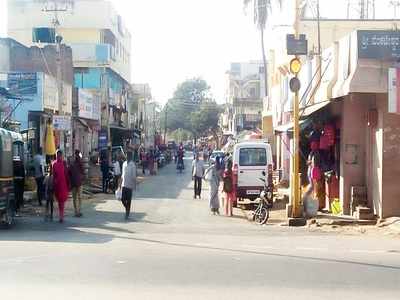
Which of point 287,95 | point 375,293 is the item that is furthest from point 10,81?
point 375,293

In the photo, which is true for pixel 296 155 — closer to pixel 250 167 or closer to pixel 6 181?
pixel 250 167

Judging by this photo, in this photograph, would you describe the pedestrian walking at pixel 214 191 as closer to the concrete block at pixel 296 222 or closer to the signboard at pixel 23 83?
the concrete block at pixel 296 222

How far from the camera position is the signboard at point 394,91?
16.3 m

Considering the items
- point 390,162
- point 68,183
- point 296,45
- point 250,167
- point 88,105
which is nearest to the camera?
point 390,162

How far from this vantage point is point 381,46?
54.8ft

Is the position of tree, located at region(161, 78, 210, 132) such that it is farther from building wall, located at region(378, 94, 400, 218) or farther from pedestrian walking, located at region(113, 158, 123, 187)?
building wall, located at region(378, 94, 400, 218)

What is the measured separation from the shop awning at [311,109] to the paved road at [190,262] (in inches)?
187

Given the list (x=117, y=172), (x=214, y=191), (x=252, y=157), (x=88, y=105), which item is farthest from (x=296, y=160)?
(x=88, y=105)

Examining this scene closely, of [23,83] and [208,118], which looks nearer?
[23,83]

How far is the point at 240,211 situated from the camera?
75.7ft

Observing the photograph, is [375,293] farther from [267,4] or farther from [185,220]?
[267,4]

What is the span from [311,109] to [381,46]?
4566 millimetres

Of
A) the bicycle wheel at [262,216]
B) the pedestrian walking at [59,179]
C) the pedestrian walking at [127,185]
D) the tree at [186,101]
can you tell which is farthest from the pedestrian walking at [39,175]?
the tree at [186,101]

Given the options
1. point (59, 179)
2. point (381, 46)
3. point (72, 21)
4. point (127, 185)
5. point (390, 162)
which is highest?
point (72, 21)
